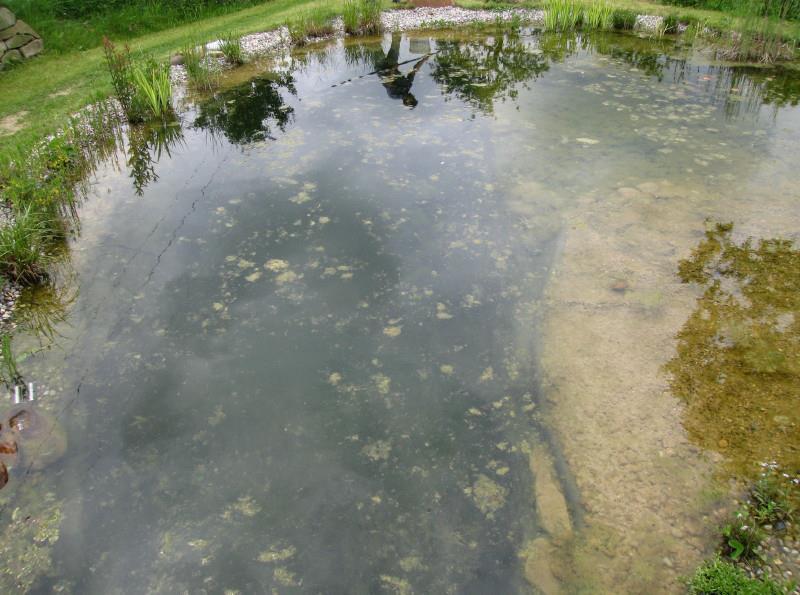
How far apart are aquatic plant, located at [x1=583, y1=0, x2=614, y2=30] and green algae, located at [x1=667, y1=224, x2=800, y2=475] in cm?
515

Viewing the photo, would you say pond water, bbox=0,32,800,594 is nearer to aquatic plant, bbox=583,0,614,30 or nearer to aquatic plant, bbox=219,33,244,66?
aquatic plant, bbox=219,33,244,66

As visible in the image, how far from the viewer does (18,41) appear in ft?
21.5

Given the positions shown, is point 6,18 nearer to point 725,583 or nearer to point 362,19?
point 362,19

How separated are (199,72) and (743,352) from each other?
213 inches

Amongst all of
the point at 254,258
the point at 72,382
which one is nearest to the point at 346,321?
the point at 254,258

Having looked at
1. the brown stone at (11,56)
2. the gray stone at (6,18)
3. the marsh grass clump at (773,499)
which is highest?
the gray stone at (6,18)

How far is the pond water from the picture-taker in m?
2.09

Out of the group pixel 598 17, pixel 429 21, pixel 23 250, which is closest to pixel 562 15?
pixel 598 17

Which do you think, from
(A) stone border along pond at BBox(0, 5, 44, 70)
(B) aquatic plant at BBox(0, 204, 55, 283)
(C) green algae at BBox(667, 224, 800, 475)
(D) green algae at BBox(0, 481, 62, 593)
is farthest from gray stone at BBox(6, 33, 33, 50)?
(C) green algae at BBox(667, 224, 800, 475)

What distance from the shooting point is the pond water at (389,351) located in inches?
82.4

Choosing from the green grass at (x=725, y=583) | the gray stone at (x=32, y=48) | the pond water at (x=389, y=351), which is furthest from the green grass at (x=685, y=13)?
the green grass at (x=725, y=583)

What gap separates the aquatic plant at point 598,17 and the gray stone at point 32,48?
6.71 metres

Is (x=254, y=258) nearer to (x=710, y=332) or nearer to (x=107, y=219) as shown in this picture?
(x=107, y=219)

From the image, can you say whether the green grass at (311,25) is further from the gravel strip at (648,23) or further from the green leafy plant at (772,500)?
the green leafy plant at (772,500)
